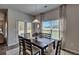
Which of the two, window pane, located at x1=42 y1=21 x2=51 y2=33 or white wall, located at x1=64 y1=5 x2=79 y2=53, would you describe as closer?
white wall, located at x1=64 y1=5 x2=79 y2=53

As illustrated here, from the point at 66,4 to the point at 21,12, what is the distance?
85 cm

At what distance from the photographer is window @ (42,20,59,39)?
1829 mm

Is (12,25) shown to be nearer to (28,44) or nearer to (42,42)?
(28,44)

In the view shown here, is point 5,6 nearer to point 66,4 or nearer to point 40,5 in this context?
point 40,5

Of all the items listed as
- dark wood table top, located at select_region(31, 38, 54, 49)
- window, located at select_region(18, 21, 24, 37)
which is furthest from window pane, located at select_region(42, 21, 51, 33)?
A: window, located at select_region(18, 21, 24, 37)

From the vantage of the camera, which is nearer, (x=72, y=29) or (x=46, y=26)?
(x=72, y=29)

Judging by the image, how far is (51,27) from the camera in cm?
186

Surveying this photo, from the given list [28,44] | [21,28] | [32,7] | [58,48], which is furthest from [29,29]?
[58,48]

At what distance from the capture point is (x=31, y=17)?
6.00 feet

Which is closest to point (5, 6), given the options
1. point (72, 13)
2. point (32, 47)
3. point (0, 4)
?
point (0, 4)

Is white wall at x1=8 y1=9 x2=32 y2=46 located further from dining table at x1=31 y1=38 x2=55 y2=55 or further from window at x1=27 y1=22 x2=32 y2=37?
dining table at x1=31 y1=38 x2=55 y2=55

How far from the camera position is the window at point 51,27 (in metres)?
1.83

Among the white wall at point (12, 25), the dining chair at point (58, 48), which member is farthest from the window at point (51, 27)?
the white wall at point (12, 25)
